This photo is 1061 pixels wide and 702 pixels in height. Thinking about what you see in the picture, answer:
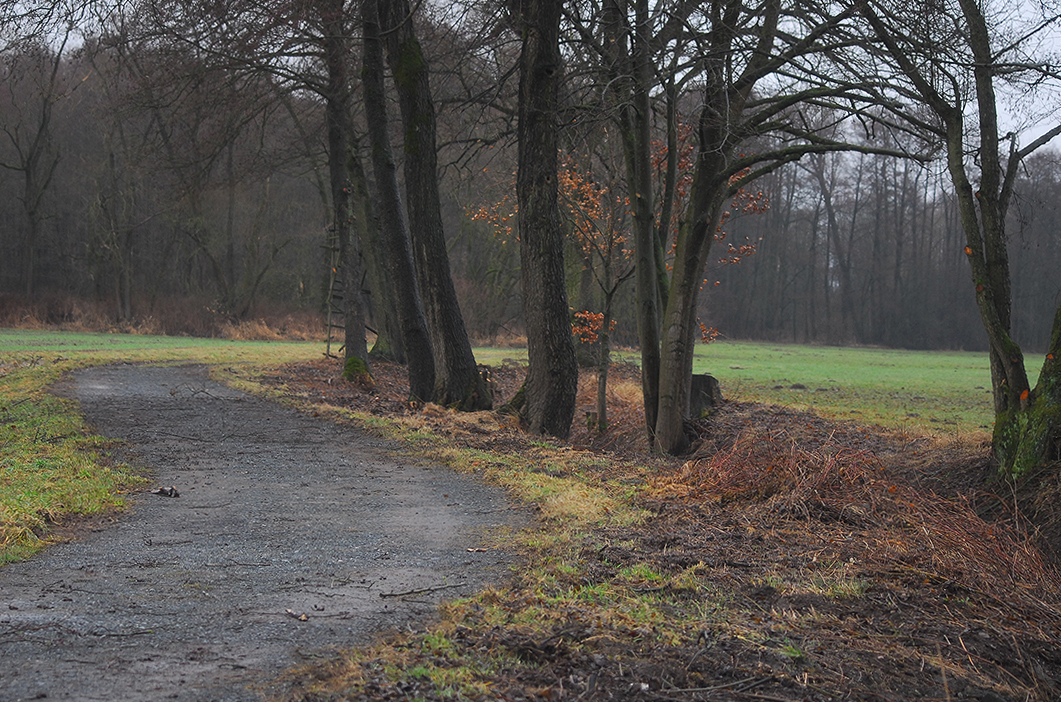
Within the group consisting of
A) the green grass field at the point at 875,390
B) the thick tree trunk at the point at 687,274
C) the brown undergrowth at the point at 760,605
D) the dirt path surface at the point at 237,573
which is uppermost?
the thick tree trunk at the point at 687,274

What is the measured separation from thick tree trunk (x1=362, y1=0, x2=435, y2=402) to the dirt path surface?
5270 mm

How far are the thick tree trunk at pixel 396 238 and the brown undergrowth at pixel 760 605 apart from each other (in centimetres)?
745

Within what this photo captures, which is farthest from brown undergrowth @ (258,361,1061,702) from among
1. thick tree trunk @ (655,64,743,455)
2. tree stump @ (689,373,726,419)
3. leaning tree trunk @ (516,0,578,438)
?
tree stump @ (689,373,726,419)

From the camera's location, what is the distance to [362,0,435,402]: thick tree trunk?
1442 centimetres

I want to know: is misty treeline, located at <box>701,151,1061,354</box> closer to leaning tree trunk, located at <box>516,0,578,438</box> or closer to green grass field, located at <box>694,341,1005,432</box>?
green grass field, located at <box>694,341,1005,432</box>

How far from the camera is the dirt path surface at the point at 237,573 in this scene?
3.38 meters

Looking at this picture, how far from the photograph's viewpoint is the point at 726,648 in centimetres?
361

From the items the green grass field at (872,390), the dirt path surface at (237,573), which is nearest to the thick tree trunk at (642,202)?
the dirt path surface at (237,573)

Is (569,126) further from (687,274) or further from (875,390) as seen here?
(875,390)

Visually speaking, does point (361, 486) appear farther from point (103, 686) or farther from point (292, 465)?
point (103, 686)

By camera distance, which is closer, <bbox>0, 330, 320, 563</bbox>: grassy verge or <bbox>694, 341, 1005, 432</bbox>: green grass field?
<bbox>0, 330, 320, 563</bbox>: grassy verge

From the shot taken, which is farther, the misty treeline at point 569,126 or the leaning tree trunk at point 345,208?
the leaning tree trunk at point 345,208

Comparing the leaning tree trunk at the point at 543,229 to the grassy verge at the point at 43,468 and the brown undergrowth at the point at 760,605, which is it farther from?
the grassy verge at the point at 43,468

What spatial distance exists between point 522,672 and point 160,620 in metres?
1.72
